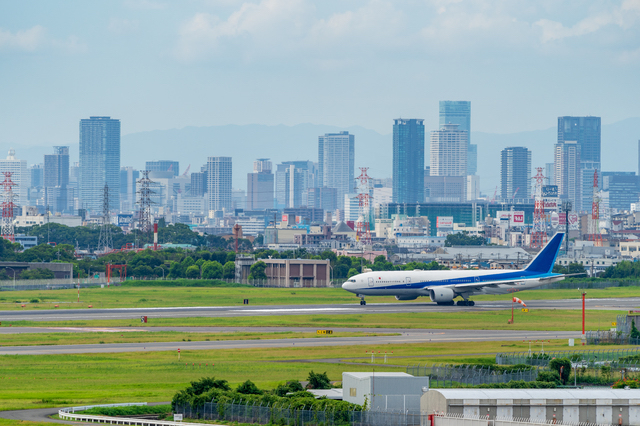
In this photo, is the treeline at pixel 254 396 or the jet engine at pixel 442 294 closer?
the treeline at pixel 254 396

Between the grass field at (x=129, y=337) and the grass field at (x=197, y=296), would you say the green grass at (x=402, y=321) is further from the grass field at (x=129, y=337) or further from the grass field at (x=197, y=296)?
the grass field at (x=197, y=296)

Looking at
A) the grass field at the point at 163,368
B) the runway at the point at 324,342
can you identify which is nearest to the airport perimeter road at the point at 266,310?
the runway at the point at 324,342

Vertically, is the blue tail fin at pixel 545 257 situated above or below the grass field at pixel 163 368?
above

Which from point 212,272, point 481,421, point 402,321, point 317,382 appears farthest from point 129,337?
point 212,272

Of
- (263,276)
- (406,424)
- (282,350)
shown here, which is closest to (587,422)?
(406,424)

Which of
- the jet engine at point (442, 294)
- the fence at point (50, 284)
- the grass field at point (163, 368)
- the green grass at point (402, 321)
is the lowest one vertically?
the fence at point (50, 284)

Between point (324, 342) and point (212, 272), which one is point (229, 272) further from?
point (324, 342)
